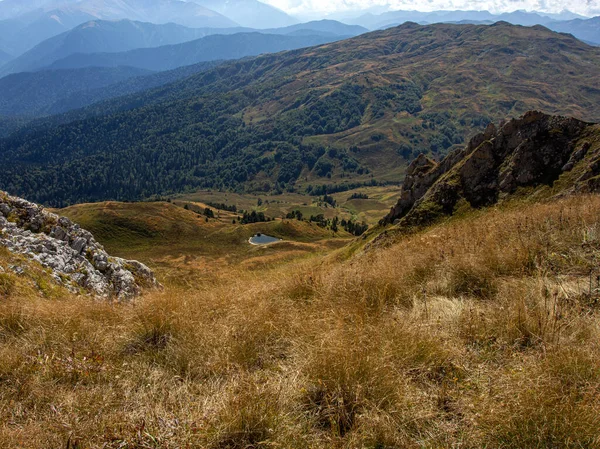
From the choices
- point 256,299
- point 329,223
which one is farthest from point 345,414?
point 329,223

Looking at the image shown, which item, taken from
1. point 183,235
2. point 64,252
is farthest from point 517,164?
point 183,235

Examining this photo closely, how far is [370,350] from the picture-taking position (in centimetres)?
401

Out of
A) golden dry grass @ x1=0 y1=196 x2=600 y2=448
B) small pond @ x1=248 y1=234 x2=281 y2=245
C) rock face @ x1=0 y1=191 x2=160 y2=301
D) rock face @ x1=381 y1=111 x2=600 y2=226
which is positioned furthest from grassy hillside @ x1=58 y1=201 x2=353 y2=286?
golden dry grass @ x1=0 y1=196 x2=600 y2=448

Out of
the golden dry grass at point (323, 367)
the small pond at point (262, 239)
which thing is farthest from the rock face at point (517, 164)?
the small pond at point (262, 239)

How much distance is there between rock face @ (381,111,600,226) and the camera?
107 ft

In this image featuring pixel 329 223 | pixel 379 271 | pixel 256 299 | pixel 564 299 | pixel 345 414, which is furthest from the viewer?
pixel 329 223

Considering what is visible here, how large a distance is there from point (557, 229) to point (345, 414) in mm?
8122

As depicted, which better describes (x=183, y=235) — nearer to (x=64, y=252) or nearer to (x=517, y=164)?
(x=517, y=164)

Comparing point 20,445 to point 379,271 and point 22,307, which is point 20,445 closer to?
point 22,307

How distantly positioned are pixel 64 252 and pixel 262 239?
4667 inches

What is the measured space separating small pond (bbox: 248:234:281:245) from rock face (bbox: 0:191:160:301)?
341 feet

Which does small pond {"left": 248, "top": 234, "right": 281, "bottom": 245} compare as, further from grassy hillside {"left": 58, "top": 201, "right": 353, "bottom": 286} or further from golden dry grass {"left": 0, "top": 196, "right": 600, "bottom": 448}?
golden dry grass {"left": 0, "top": 196, "right": 600, "bottom": 448}

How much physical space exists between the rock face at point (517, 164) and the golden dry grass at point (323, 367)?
1216 inches

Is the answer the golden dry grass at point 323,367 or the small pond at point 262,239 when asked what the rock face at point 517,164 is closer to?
the golden dry grass at point 323,367
